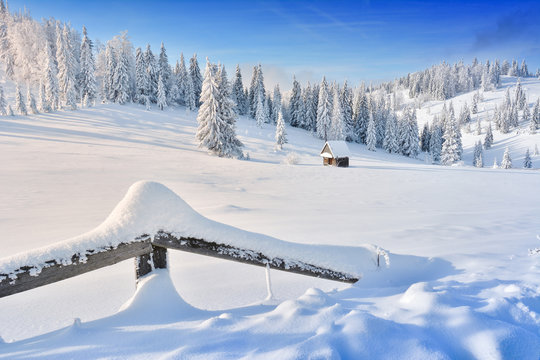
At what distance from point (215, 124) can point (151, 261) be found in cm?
2899

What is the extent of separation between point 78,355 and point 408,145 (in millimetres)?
75222

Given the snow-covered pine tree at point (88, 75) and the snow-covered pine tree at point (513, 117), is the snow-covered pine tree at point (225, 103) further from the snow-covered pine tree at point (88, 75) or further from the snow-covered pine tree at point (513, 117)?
the snow-covered pine tree at point (513, 117)

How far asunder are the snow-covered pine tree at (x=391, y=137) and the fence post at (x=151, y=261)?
70.1 metres

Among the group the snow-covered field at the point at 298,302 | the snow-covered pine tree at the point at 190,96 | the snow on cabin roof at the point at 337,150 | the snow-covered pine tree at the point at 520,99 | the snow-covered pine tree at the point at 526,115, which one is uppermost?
the snow-covered pine tree at the point at 520,99

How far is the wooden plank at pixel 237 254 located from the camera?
222cm

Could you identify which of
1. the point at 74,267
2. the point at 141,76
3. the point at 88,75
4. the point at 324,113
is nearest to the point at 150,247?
the point at 74,267

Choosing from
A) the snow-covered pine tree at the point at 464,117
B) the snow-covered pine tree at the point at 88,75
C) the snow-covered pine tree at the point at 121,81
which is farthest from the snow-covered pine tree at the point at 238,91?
the snow-covered pine tree at the point at 464,117

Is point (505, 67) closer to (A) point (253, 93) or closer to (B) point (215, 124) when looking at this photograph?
(A) point (253, 93)

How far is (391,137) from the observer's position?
214 feet

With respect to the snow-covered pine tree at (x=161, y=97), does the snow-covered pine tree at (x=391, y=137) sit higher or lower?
lower

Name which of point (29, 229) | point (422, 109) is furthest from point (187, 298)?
point (422, 109)

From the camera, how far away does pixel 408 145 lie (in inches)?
2645

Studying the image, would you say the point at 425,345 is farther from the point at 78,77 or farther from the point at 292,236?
the point at 78,77

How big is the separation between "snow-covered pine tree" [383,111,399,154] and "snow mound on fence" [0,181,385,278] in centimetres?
6927
